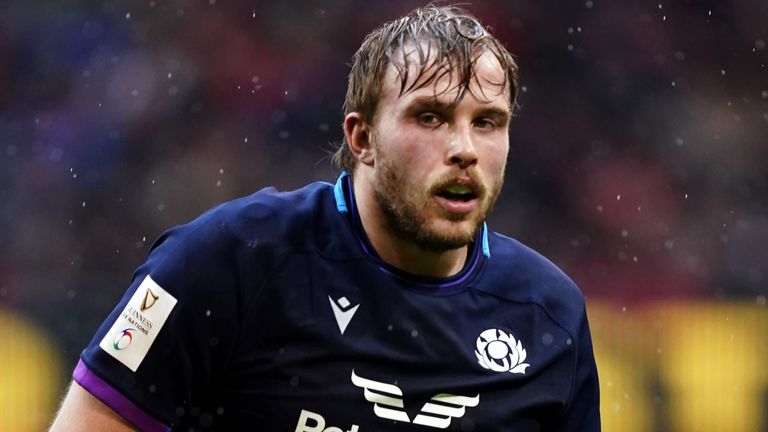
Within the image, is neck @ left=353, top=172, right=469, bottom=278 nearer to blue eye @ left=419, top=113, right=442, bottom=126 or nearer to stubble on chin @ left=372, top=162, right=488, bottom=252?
stubble on chin @ left=372, top=162, right=488, bottom=252

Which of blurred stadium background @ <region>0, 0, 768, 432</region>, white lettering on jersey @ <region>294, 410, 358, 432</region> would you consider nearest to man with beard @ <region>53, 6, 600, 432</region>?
white lettering on jersey @ <region>294, 410, 358, 432</region>

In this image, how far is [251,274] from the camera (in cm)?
313

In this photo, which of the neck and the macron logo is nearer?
the macron logo

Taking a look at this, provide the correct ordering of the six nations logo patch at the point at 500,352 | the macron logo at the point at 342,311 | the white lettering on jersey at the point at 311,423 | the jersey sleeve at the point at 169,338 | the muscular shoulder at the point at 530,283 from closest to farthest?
1. the jersey sleeve at the point at 169,338
2. the white lettering on jersey at the point at 311,423
3. the macron logo at the point at 342,311
4. the six nations logo patch at the point at 500,352
5. the muscular shoulder at the point at 530,283

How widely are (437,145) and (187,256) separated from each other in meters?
0.70

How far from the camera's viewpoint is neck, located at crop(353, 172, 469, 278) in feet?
11.0

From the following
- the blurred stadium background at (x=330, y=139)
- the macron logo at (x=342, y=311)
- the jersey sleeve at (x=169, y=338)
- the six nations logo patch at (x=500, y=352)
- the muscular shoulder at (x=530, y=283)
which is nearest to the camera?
the jersey sleeve at (x=169, y=338)

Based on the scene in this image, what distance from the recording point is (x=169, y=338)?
3.02 metres

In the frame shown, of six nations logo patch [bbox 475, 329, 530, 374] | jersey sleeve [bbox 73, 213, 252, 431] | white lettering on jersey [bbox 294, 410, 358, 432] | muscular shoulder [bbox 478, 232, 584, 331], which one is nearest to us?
jersey sleeve [bbox 73, 213, 252, 431]

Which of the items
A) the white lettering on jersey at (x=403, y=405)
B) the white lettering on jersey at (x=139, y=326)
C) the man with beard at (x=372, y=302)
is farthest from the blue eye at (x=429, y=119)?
the white lettering on jersey at (x=139, y=326)

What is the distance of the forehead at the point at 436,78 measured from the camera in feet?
10.5

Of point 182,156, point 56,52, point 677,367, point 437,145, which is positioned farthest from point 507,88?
point 56,52

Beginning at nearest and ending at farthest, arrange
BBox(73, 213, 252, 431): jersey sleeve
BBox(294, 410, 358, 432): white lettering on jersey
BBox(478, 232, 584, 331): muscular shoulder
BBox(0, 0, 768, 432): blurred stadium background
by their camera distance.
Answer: BBox(73, 213, 252, 431): jersey sleeve < BBox(294, 410, 358, 432): white lettering on jersey < BBox(478, 232, 584, 331): muscular shoulder < BBox(0, 0, 768, 432): blurred stadium background

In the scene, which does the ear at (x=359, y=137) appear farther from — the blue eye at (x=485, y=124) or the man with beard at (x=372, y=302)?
the blue eye at (x=485, y=124)
